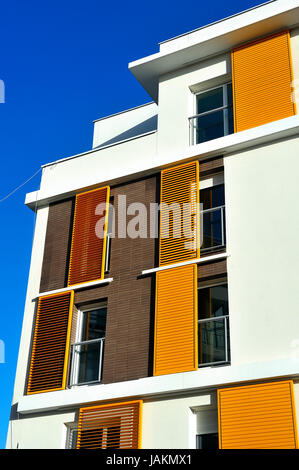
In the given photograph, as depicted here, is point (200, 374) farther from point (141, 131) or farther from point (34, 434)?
point (141, 131)

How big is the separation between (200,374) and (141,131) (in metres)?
9.58

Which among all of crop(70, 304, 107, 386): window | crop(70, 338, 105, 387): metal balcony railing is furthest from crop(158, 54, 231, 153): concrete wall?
crop(70, 338, 105, 387): metal balcony railing

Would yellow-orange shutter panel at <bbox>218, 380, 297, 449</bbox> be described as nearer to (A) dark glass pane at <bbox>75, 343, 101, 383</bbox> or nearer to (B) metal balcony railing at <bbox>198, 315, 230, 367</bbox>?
(B) metal balcony railing at <bbox>198, 315, 230, 367</bbox>

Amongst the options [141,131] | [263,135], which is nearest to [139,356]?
[263,135]

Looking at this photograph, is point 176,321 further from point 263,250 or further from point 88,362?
point 88,362

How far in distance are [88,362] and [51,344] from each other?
3.46 feet

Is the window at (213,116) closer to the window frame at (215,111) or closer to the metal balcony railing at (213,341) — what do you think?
the window frame at (215,111)

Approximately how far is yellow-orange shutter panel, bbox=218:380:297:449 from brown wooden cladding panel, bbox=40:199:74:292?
5.69 m

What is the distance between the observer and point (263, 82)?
1570 centimetres

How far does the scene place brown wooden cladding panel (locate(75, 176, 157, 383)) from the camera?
46.5 feet

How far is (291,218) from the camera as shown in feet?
44.9

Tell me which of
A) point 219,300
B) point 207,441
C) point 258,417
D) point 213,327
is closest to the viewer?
point 258,417

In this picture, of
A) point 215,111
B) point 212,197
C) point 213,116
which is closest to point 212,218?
point 212,197

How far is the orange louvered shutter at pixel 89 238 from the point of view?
15781 mm
